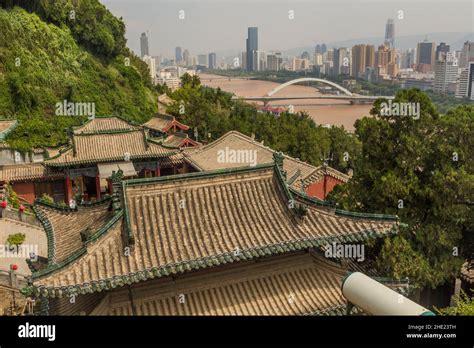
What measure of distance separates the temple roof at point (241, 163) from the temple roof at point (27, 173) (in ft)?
30.8

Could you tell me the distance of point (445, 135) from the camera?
12.1 meters

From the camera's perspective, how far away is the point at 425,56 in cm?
15288

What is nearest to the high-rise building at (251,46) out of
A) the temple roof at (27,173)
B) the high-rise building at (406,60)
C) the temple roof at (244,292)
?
the high-rise building at (406,60)

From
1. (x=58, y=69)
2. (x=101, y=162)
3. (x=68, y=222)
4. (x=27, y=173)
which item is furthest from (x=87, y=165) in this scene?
(x=58, y=69)

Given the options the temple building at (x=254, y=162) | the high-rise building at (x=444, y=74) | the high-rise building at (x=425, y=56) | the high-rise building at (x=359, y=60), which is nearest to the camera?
the temple building at (x=254, y=162)

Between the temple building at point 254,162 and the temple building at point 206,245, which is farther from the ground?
the temple building at point 206,245

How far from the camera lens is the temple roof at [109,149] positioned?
2618 cm

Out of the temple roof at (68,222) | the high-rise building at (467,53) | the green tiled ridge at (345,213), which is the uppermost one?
the high-rise building at (467,53)

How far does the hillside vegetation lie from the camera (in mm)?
37656

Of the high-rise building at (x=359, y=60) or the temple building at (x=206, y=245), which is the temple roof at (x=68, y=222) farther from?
the high-rise building at (x=359, y=60)

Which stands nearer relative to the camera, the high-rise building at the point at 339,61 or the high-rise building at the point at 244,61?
the high-rise building at the point at 339,61

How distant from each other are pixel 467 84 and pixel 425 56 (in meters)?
71.8

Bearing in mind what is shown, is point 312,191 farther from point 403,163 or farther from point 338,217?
point 338,217

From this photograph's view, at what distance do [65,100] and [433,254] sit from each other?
40336 mm
